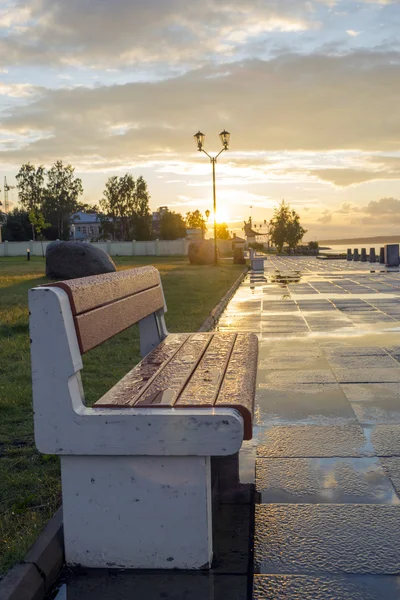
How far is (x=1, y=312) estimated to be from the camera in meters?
12.6

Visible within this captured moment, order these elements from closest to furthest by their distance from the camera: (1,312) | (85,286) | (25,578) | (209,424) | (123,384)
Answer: (25,578) < (209,424) < (85,286) < (123,384) < (1,312)

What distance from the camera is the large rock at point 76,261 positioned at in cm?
2089

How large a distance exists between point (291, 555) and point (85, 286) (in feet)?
4.85

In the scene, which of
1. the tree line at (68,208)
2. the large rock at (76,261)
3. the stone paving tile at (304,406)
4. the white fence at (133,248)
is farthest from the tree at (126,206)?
the stone paving tile at (304,406)

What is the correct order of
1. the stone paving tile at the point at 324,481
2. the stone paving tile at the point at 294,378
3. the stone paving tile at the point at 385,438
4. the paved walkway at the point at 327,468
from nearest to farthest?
the paved walkway at the point at 327,468, the stone paving tile at the point at 324,481, the stone paving tile at the point at 385,438, the stone paving tile at the point at 294,378

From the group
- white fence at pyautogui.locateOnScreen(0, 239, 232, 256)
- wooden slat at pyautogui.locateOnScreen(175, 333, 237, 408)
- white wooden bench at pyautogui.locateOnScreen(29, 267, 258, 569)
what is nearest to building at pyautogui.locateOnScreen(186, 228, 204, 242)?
white fence at pyautogui.locateOnScreen(0, 239, 232, 256)

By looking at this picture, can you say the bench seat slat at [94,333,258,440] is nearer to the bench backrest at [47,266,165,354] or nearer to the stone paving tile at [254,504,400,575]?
the bench backrest at [47,266,165,354]

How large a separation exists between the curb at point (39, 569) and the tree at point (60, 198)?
90.0m

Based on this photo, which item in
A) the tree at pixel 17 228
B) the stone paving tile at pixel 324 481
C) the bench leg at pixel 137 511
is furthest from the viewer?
the tree at pixel 17 228

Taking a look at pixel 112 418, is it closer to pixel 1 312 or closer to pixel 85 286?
pixel 85 286

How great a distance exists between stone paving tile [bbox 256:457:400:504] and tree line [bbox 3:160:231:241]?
7869cm

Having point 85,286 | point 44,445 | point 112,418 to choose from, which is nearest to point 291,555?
point 112,418

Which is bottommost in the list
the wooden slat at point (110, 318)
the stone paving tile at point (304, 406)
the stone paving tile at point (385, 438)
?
the stone paving tile at point (304, 406)

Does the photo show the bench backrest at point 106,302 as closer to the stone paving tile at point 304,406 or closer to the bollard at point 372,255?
the stone paving tile at point 304,406
